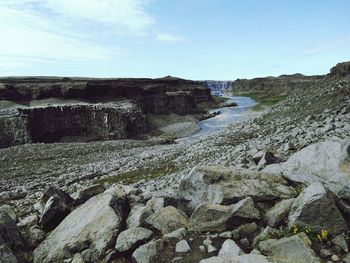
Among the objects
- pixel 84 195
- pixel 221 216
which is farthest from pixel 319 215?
pixel 84 195

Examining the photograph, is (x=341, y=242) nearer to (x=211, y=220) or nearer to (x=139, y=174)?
(x=211, y=220)

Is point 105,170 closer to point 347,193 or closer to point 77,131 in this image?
point 347,193

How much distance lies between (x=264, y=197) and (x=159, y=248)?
3.81 meters

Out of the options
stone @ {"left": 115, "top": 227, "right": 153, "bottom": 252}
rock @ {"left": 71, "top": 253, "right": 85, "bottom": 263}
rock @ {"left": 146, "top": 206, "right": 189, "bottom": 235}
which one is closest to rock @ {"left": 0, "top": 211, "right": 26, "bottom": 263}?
rock @ {"left": 71, "top": 253, "right": 85, "bottom": 263}

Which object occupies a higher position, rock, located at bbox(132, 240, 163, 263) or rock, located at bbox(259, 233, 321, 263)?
rock, located at bbox(259, 233, 321, 263)

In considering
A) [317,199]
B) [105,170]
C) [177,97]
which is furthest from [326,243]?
[177,97]

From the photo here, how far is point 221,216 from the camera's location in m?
11.2

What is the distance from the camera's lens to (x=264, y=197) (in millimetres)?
11938

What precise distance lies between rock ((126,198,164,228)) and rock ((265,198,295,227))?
403 centimetres

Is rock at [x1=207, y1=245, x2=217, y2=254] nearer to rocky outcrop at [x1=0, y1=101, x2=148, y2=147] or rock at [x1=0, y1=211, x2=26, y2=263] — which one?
rock at [x1=0, y1=211, x2=26, y2=263]

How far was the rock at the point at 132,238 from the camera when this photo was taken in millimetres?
11109

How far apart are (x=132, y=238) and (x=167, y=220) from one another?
132 centimetres

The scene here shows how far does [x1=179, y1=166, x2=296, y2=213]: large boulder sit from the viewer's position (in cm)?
1206

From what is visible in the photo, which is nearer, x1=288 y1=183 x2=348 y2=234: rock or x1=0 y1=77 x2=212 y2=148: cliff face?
x1=288 y1=183 x2=348 y2=234: rock
